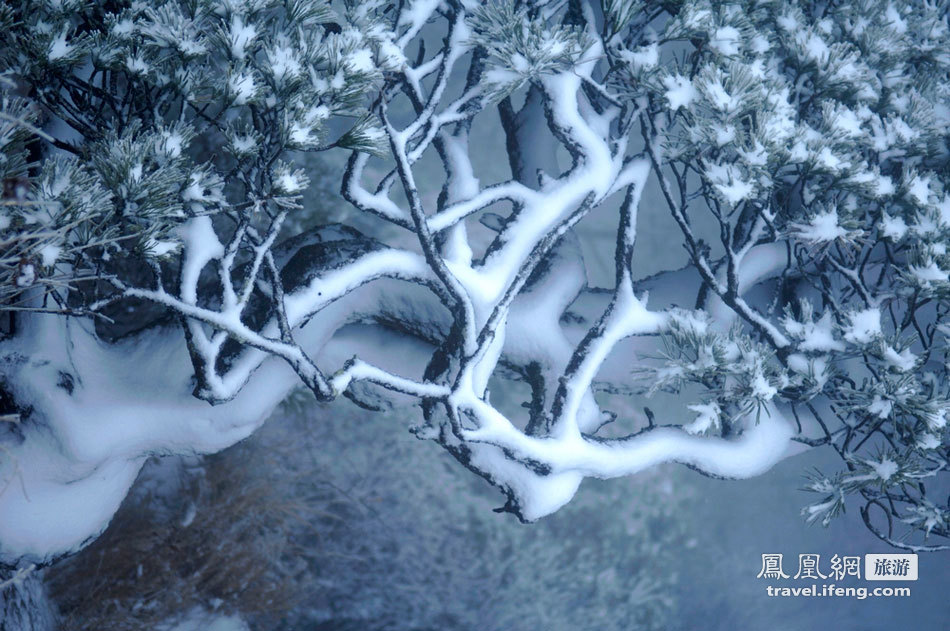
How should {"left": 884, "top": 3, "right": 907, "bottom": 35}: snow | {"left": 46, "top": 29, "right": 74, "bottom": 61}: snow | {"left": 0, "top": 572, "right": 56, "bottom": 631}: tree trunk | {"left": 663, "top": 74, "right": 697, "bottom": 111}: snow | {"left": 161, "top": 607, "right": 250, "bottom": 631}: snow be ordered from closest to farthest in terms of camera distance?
{"left": 46, "top": 29, "right": 74, "bottom": 61}: snow
{"left": 663, "top": 74, "right": 697, "bottom": 111}: snow
{"left": 884, "top": 3, "right": 907, "bottom": 35}: snow
{"left": 0, "top": 572, "right": 56, "bottom": 631}: tree trunk
{"left": 161, "top": 607, "right": 250, "bottom": 631}: snow

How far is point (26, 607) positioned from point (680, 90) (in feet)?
11.7

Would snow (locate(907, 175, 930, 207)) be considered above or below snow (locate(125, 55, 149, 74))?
above

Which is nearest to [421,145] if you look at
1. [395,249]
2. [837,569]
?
[395,249]

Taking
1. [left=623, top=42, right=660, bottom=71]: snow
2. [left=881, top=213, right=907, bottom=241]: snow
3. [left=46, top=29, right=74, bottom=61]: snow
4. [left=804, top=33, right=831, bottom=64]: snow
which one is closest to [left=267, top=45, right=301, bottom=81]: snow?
[left=46, top=29, right=74, bottom=61]: snow

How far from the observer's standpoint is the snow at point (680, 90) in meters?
2.27

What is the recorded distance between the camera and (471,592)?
5051mm

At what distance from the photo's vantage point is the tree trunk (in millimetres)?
2875

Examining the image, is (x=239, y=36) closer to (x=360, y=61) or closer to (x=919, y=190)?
(x=360, y=61)

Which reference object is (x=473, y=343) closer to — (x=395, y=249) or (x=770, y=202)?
(x=395, y=249)

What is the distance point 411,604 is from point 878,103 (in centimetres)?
424

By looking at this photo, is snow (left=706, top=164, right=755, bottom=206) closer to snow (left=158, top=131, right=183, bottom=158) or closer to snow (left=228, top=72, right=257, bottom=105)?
snow (left=228, top=72, right=257, bottom=105)

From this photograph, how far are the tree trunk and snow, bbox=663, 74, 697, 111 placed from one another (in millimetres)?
3193

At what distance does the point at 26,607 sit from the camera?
3.09m

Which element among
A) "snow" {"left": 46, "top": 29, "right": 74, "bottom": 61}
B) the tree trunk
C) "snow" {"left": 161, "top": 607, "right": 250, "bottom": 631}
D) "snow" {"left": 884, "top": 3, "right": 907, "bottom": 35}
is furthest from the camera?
"snow" {"left": 161, "top": 607, "right": 250, "bottom": 631}
